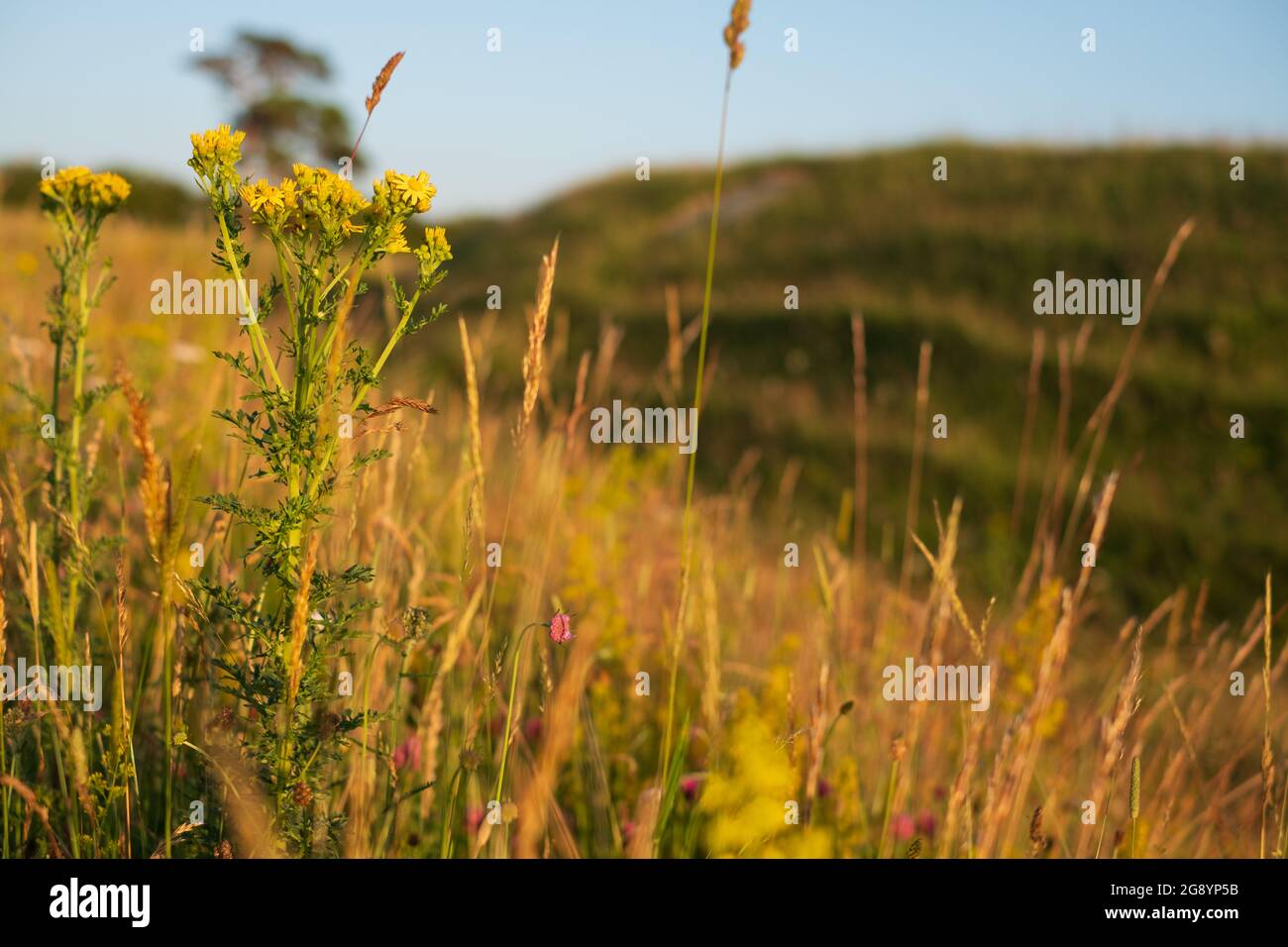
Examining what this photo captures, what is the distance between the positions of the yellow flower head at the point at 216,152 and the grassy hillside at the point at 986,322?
610cm

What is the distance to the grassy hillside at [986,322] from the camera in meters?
10.0

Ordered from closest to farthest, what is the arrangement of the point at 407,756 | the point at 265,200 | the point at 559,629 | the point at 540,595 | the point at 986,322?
the point at 265,200 < the point at 559,629 < the point at 407,756 < the point at 540,595 < the point at 986,322

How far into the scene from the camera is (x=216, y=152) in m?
1.32

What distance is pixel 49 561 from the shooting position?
1.76 m

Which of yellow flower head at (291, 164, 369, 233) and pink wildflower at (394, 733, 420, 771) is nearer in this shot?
yellow flower head at (291, 164, 369, 233)

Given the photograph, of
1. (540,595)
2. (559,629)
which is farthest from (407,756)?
(559,629)

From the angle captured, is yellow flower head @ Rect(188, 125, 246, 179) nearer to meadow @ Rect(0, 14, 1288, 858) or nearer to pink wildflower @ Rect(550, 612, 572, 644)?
meadow @ Rect(0, 14, 1288, 858)

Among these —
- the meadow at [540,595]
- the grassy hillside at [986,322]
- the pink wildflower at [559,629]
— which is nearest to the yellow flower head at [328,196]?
the meadow at [540,595]

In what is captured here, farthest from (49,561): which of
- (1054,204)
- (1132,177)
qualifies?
(1132,177)

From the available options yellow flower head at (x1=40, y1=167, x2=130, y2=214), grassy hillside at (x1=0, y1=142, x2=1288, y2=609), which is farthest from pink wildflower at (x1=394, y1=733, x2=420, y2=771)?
grassy hillside at (x1=0, y1=142, x2=1288, y2=609)

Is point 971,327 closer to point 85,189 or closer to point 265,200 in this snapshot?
point 85,189

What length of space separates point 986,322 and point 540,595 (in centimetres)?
1241

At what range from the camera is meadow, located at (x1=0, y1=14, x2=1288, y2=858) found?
54.0 inches
